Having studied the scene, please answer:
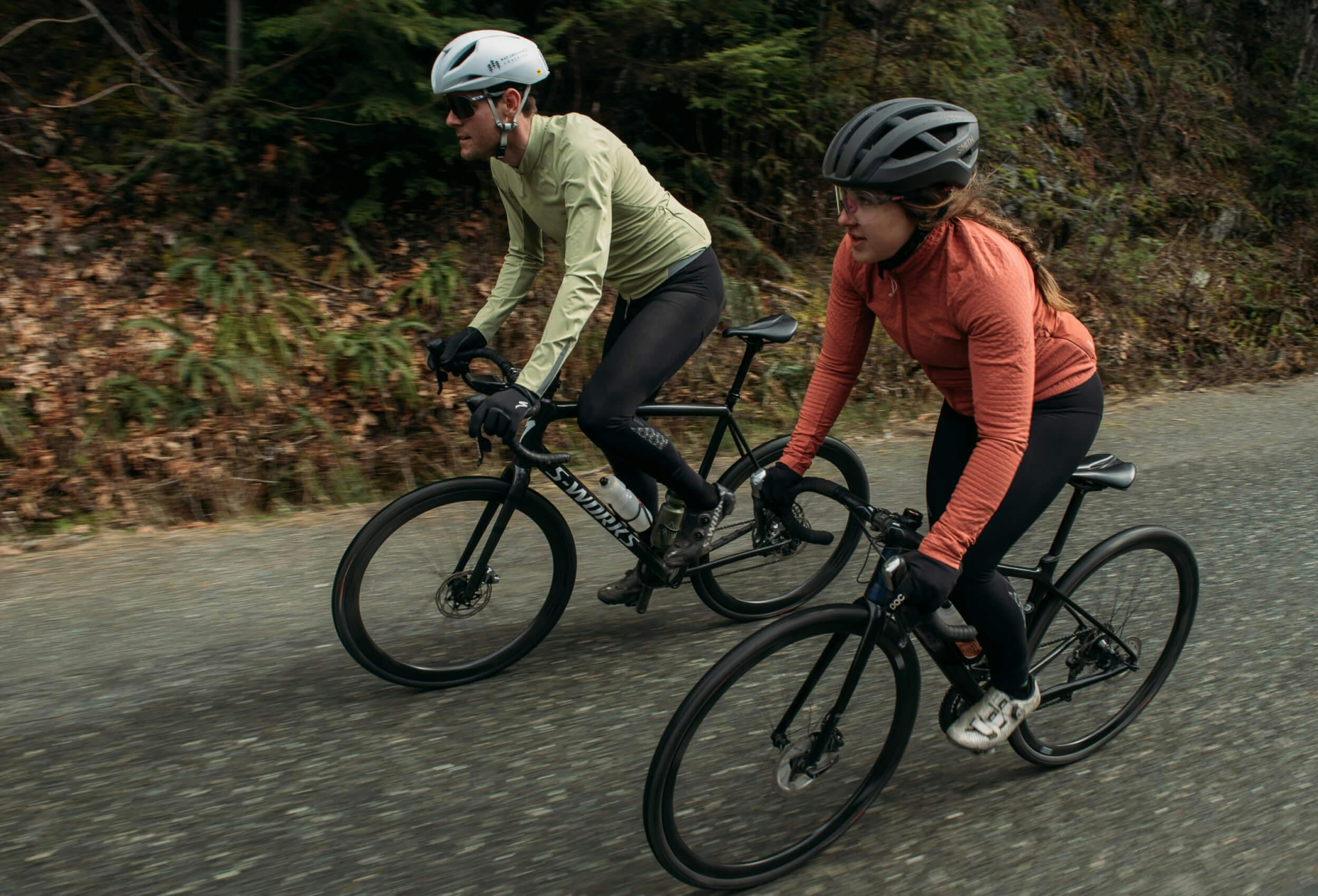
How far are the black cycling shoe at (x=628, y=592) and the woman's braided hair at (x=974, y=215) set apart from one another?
201cm

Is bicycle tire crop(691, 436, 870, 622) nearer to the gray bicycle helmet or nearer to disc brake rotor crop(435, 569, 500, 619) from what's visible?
disc brake rotor crop(435, 569, 500, 619)

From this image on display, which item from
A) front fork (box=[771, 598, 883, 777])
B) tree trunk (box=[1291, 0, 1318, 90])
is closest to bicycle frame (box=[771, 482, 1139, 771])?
front fork (box=[771, 598, 883, 777])

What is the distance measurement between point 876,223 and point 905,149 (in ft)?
0.65

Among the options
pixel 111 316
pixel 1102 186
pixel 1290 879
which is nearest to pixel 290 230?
pixel 111 316

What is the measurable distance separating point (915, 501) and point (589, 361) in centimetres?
260

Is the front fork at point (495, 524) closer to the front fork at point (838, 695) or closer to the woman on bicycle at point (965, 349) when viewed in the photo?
the woman on bicycle at point (965, 349)

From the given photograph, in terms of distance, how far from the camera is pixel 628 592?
13.8ft

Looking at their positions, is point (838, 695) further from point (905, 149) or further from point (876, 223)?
point (905, 149)

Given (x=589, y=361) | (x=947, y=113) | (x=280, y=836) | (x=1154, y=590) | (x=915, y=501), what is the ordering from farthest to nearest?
(x=589, y=361)
(x=915, y=501)
(x=1154, y=590)
(x=280, y=836)
(x=947, y=113)

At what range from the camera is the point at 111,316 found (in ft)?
21.9

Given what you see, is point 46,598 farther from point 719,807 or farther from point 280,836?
point 719,807

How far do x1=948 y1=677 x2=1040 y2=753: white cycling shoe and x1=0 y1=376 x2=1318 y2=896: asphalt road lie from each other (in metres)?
0.25

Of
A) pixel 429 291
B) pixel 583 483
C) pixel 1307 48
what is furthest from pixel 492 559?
pixel 1307 48

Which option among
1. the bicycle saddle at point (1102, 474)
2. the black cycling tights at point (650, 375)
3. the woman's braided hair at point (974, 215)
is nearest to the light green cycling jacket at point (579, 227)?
the black cycling tights at point (650, 375)
